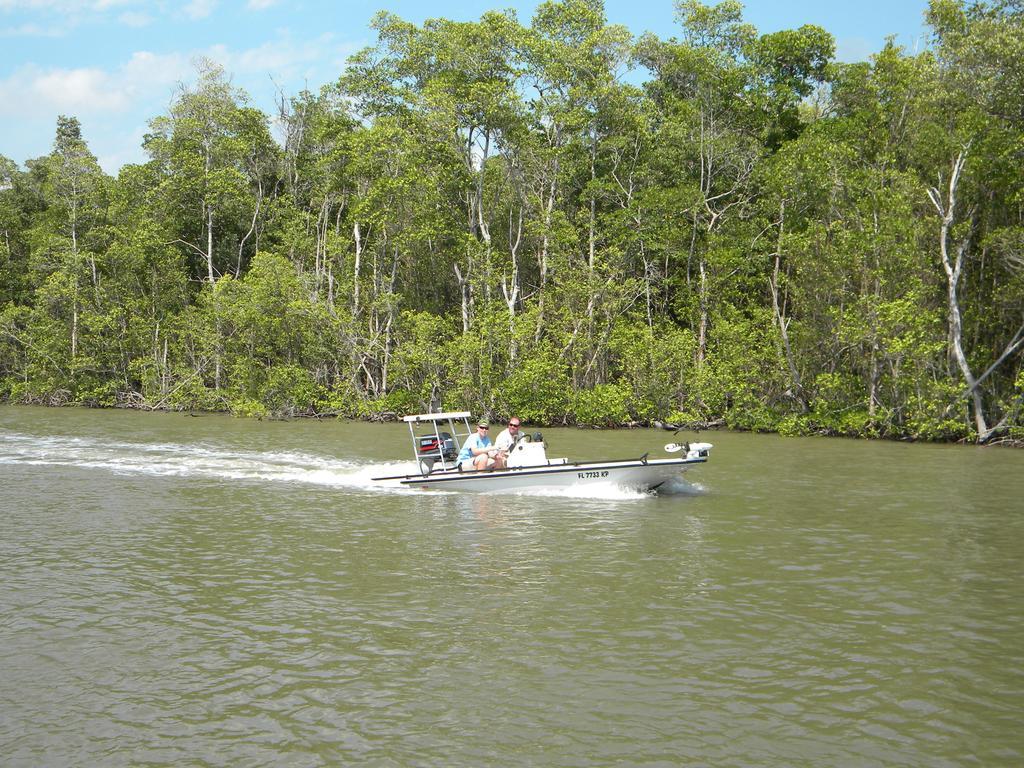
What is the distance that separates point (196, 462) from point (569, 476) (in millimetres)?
11809

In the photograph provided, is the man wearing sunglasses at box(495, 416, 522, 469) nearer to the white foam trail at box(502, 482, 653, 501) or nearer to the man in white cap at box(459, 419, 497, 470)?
the man in white cap at box(459, 419, 497, 470)

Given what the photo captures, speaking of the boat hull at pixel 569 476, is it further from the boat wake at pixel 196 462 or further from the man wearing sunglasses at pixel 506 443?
the boat wake at pixel 196 462

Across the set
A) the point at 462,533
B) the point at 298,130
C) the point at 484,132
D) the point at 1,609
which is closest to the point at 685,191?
the point at 484,132

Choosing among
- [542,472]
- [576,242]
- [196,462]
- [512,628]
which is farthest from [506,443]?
[576,242]

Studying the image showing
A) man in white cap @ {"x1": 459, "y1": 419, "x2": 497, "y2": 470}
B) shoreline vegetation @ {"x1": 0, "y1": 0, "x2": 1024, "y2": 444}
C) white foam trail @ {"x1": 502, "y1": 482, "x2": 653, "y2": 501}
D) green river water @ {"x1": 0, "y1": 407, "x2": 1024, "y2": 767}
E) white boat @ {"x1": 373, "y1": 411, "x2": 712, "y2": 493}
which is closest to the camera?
green river water @ {"x1": 0, "y1": 407, "x2": 1024, "y2": 767}

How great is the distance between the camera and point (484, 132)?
44.3 metres

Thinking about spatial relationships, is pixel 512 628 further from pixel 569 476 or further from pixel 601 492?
pixel 601 492

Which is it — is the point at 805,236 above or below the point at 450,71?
below

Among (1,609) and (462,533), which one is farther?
(462,533)

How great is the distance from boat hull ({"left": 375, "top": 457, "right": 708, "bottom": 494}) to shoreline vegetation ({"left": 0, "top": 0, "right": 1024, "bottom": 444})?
53.3 feet

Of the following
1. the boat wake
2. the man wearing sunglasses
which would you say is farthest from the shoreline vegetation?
the man wearing sunglasses

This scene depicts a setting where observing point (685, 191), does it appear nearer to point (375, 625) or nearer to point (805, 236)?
point (805, 236)

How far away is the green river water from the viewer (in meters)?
7.37

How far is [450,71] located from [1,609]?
1571 inches
